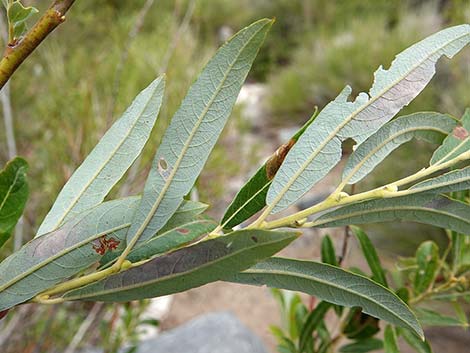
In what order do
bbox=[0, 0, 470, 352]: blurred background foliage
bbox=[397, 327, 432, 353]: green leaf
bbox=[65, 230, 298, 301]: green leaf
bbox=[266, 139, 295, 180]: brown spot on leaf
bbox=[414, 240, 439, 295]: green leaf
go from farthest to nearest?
bbox=[0, 0, 470, 352]: blurred background foliage
bbox=[414, 240, 439, 295]: green leaf
bbox=[397, 327, 432, 353]: green leaf
bbox=[266, 139, 295, 180]: brown spot on leaf
bbox=[65, 230, 298, 301]: green leaf

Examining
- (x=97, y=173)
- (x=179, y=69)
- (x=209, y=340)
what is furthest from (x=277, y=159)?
(x=179, y=69)

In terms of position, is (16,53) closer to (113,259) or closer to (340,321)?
(113,259)

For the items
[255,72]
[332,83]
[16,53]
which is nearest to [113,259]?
[16,53]

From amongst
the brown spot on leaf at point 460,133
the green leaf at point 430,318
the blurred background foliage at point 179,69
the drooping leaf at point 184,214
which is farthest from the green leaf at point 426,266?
the blurred background foliage at point 179,69

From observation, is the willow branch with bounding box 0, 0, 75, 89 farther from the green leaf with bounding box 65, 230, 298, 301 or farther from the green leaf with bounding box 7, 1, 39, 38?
the green leaf with bounding box 65, 230, 298, 301

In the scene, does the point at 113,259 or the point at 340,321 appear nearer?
the point at 113,259

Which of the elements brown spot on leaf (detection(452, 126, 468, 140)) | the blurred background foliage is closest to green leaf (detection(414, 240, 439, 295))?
brown spot on leaf (detection(452, 126, 468, 140))

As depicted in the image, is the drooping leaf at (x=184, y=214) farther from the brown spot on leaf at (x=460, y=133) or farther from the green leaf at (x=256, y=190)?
the brown spot on leaf at (x=460, y=133)
